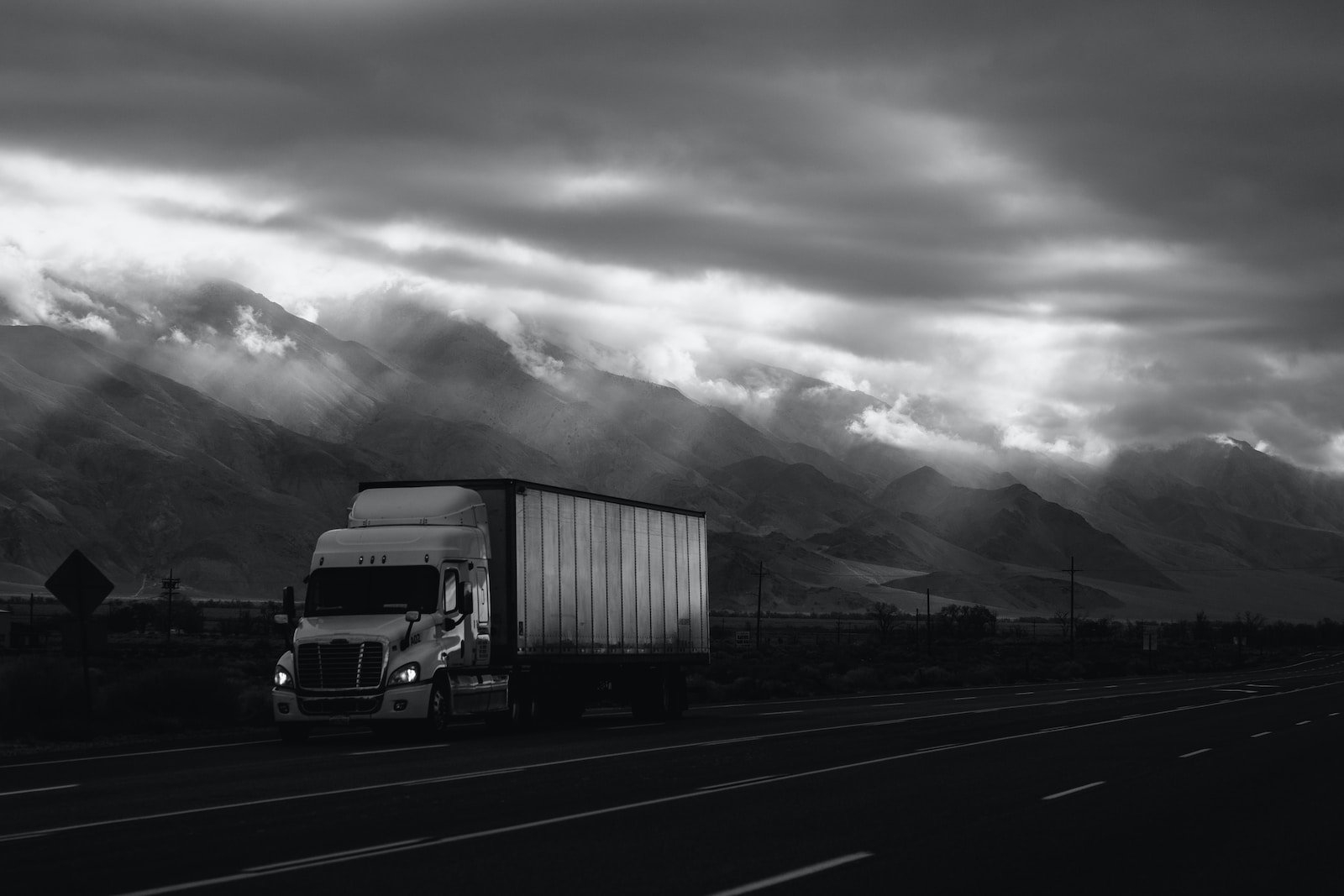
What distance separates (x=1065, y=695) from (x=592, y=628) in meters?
25.2

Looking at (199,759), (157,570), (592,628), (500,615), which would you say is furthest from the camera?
(157,570)

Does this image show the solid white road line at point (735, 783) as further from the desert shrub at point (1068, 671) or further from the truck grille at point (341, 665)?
the desert shrub at point (1068, 671)

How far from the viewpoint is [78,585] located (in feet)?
91.4

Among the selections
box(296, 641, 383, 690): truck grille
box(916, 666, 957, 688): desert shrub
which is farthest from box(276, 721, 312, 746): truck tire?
box(916, 666, 957, 688): desert shrub

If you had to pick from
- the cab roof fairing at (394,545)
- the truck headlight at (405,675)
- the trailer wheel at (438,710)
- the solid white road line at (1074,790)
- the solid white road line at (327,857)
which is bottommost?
the solid white road line at (1074,790)

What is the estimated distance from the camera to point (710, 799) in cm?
1770

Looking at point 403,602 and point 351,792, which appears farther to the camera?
point 403,602

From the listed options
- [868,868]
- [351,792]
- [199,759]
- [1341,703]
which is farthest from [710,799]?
[1341,703]

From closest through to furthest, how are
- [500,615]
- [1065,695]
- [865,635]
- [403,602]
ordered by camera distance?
1. [403,602]
2. [500,615]
3. [1065,695]
4. [865,635]

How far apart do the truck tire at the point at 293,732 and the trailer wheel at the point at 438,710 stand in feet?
6.44

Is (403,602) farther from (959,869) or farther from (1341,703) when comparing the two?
(1341,703)

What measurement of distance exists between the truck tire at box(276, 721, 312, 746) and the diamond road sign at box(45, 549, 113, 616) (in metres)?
3.82

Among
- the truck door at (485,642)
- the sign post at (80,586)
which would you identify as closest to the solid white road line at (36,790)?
the sign post at (80,586)

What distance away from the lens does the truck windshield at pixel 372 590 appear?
1081 inches
